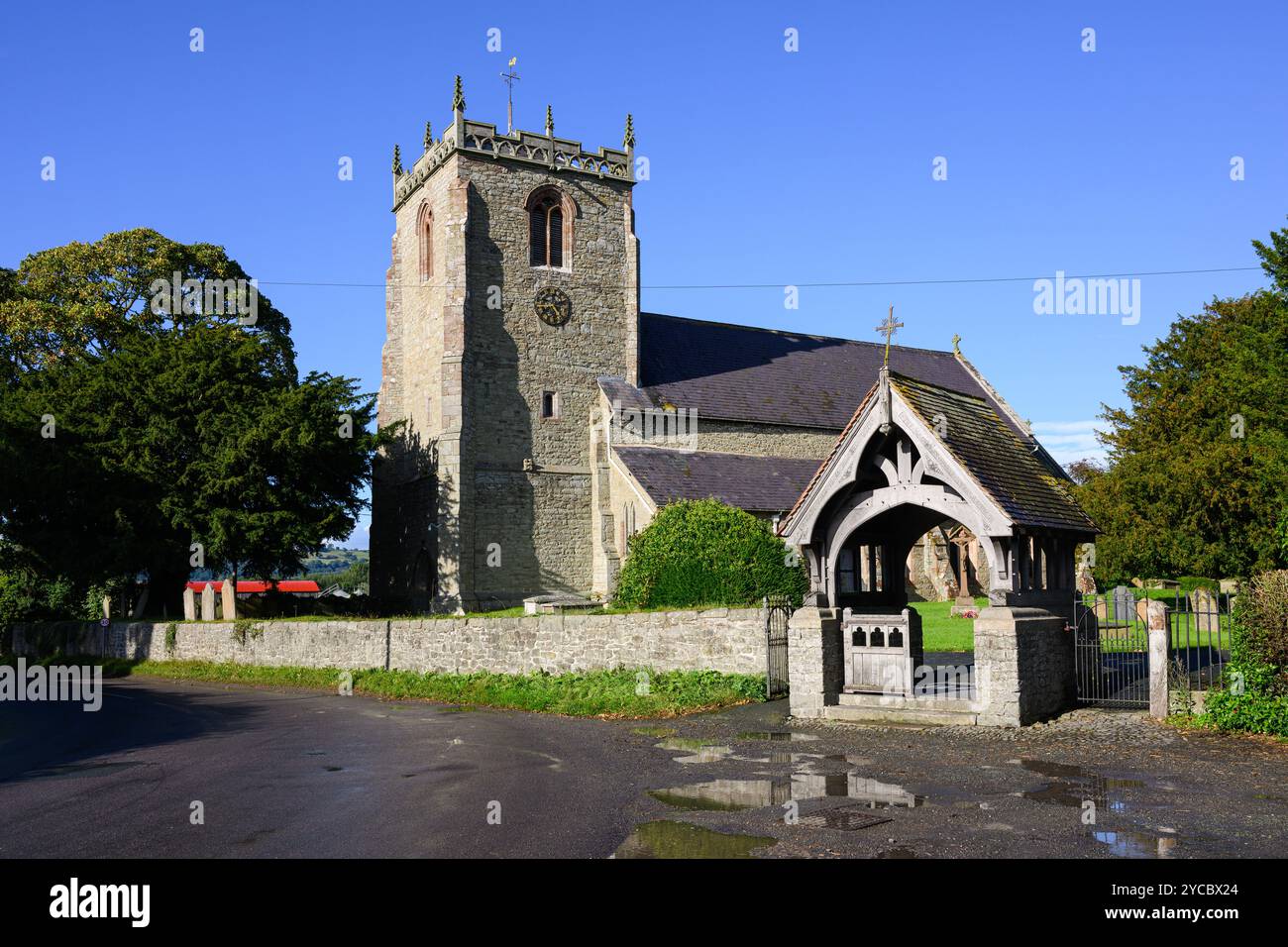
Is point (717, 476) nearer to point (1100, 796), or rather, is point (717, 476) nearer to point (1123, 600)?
point (1123, 600)

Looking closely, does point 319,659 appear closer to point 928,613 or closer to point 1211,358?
point 928,613

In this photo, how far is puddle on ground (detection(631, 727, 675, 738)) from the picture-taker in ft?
46.0

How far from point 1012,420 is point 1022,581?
3823cm

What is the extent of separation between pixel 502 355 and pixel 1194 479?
22594mm

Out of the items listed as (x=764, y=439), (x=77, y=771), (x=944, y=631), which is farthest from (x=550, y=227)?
(x=77, y=771)

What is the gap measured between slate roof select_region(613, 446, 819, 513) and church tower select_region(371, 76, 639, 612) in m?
3.02

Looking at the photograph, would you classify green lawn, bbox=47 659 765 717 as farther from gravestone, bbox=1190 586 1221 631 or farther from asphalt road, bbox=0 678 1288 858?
gravestone, bbox=1190 586 1221 631

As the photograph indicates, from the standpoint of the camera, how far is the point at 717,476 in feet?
117

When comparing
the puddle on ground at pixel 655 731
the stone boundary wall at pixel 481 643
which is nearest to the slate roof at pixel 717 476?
the stone boundary wall at pixel 481 643

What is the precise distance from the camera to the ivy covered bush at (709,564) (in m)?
20.8

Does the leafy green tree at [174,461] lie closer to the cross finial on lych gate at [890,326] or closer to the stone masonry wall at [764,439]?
the stone masonry wall at [764,439]

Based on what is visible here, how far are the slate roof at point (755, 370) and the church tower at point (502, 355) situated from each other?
2.44 metres
